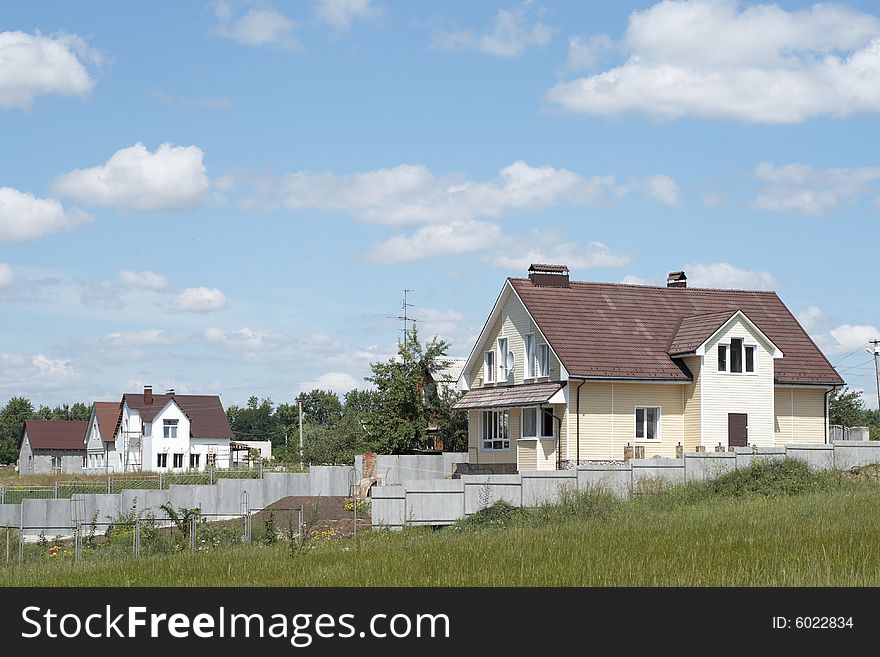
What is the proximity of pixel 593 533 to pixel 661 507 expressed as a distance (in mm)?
6626

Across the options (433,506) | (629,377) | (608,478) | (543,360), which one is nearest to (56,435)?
(543,360)

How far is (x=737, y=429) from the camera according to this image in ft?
144

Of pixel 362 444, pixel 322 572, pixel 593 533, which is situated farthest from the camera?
pixel 362 444

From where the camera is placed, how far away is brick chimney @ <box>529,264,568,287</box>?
153 feet

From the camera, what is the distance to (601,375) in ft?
138

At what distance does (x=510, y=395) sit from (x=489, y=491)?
13.5 metres

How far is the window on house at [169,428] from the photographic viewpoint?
300 ft

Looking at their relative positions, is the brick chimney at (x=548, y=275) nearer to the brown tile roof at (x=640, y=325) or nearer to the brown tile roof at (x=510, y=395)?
the brown tile roof at (x=640, y=325)

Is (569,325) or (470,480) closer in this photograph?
(470,480)
